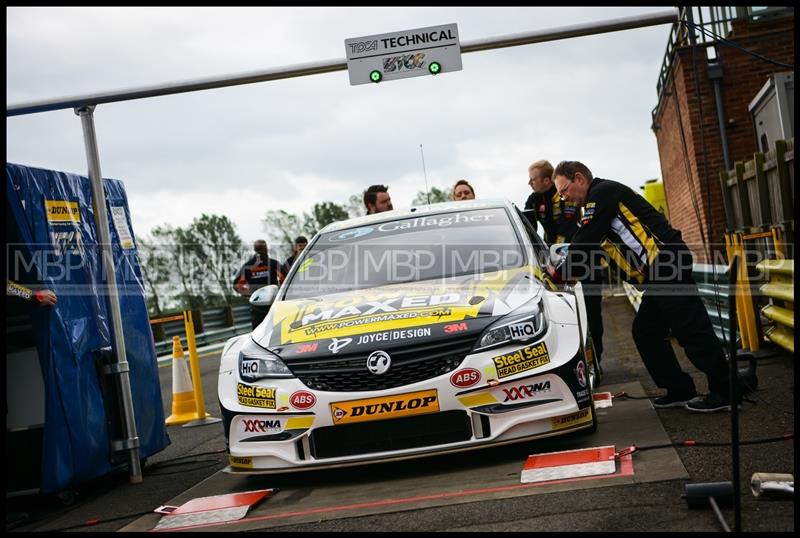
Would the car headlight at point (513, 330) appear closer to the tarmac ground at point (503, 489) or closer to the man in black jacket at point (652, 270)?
the tarmac ground at point (503, 489)

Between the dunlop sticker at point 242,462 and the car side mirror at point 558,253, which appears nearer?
the dunlop sticker at point 242,462

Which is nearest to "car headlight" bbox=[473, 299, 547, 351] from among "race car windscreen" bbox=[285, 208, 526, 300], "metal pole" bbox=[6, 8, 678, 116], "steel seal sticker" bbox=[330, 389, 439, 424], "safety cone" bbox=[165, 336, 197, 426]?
"steel seal sticker" bbox=[330, 389, 439, 424]

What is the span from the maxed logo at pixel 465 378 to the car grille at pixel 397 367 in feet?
0.17

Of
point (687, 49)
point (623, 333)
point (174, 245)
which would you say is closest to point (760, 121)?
point (687, 49)

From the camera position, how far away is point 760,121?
16250mm

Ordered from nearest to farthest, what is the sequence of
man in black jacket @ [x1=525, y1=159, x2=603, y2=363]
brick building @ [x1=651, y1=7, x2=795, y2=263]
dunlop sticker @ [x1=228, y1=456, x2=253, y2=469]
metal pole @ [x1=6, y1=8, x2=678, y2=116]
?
dunlop sticker @ [x1=228, y1=456, x2=253, y2=469] → metal pole @ [x1=6, y1=8, x2=678, y2=116] → man in black jacket @ [x1=525, y1=159, x2=603, y2=363] → brick building @ [x1=651, y1=7, x2=795, y2=263]

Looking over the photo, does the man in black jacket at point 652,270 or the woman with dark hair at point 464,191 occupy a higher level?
the woman with dark hair at point 464,191

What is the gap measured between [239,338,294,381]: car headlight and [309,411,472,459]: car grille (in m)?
0.47

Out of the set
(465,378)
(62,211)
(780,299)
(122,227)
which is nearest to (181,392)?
(122,227)

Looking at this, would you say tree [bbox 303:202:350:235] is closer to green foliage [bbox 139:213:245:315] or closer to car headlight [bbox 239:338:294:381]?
green foliage [bbox 139:213:245:315]

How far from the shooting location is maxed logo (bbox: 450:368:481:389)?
211 inches

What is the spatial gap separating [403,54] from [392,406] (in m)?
4.14

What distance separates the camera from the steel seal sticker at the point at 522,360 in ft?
17.8

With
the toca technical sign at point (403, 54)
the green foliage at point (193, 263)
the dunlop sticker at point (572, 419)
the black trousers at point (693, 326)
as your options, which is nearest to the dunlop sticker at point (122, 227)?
the toca technical sign at point (403, 54)
